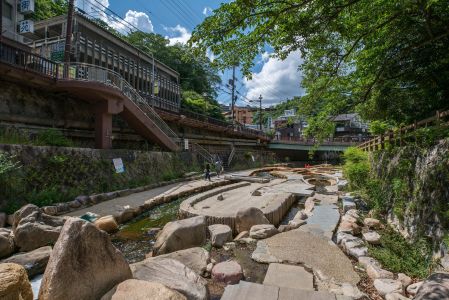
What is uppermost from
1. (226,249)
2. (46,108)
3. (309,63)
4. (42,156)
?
(309,63)

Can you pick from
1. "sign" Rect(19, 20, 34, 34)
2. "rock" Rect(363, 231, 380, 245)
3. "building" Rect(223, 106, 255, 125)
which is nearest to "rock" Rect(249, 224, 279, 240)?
"rock" Rect(363, 231, 380, 245)

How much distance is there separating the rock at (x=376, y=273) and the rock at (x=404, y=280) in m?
0.14

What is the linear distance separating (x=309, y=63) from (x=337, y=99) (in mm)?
2662

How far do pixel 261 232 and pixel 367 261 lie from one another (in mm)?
2528

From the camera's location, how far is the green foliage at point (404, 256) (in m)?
5.42

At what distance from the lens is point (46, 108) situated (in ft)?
51.0

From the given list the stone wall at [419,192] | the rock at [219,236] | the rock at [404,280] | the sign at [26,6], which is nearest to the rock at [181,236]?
the rock at [219,236]

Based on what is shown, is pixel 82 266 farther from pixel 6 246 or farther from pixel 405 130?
pixel 405 130

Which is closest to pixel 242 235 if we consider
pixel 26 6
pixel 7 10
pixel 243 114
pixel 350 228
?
pixel 350 228

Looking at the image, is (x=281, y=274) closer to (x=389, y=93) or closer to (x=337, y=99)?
(x=337, y=99)

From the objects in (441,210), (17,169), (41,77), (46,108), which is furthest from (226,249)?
(46,108)

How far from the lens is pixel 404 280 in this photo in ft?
15.9

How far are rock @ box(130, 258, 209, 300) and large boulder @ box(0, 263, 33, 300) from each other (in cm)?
145

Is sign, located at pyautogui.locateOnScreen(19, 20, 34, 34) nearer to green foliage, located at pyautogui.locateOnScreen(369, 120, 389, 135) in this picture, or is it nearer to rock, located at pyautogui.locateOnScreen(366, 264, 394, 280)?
green foliage, located at pyautogui.locateOnScreen(369, 120, 389, 135)
